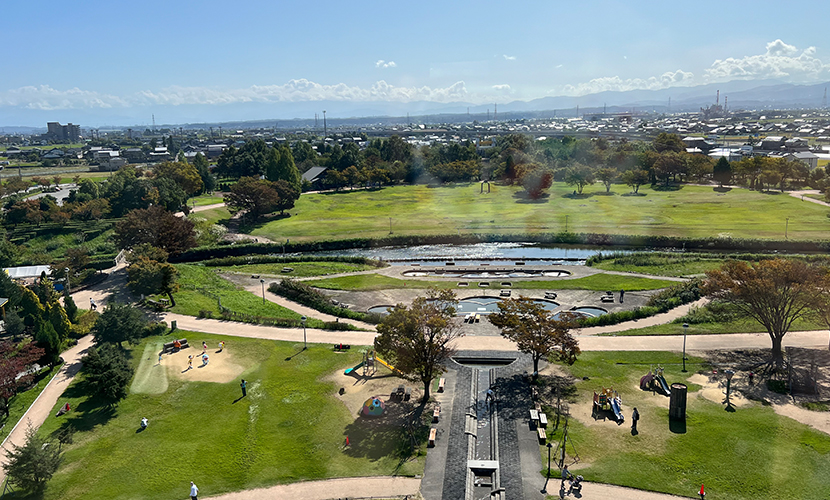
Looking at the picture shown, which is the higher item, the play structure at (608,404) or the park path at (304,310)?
the play structure at (608,404)

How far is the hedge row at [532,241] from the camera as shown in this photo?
61156 millimetres

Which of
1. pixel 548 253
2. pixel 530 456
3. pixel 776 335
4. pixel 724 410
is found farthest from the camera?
pixel 548 253

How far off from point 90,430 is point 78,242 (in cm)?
5124

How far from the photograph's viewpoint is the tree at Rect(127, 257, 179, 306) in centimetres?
Answer: 4256

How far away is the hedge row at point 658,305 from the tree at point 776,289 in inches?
204

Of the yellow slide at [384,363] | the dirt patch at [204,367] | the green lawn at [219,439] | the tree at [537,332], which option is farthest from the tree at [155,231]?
the tree at [537,332]

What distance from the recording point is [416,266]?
195ft

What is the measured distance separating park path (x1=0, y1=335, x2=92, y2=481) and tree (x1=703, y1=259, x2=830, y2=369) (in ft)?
125

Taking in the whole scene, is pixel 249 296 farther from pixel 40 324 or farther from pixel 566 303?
pixel 566 303

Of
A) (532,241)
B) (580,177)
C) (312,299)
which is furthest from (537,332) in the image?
(580,177)

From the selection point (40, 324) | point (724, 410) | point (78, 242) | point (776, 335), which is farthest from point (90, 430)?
point (78, 242)

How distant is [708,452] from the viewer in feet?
75.3

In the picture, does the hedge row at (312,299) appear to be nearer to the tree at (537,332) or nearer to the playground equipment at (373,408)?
the tree at (537,332)

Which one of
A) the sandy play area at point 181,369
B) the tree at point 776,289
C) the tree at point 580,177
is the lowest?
the sandy play area at point 181,369
